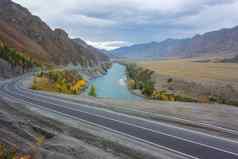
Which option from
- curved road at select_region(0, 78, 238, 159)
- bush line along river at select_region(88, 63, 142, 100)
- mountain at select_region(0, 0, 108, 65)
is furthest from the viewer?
mountain at select_region(0, 0, 108, 65)

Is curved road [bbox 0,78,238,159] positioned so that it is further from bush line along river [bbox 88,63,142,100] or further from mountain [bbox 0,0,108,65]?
mountain [bbox 0,0,108,65]

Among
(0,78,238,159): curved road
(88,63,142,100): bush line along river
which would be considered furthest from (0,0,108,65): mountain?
(0,78,238,159): curved road

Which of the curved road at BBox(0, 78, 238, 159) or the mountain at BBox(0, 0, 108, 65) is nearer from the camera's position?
the curved road at BBox(0, 78, 238, 159)

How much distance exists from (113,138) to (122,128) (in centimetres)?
193

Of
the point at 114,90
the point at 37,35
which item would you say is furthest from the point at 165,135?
the point at 37,35

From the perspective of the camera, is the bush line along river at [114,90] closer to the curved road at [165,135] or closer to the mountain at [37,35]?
the curved road at [165,135]

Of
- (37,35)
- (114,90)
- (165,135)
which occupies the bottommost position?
(114,90)

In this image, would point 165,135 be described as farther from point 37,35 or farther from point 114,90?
point 37,35

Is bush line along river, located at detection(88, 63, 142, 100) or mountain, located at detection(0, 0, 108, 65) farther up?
mountain, located at detection(0, 0, 108, 65)

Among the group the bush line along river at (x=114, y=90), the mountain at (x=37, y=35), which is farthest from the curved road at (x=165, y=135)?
the mountain at (x=37, y=35)

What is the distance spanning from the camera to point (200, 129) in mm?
15000

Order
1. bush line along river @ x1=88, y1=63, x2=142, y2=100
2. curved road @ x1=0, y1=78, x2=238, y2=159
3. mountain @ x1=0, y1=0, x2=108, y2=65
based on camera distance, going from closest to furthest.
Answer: curved road @ x1=0, y1=78, x2=238, y2=159 < bush line along river @ x1=88, y1=63, x2=142, y2=100 < mountain @ x1=0, y1=0, x2=108, y2=65

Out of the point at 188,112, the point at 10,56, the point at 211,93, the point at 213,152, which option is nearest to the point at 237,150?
the point at 213,152

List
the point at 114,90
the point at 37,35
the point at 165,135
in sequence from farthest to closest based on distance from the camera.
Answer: the point at 37,35 → the point at 114,90 → the point at 165,135
